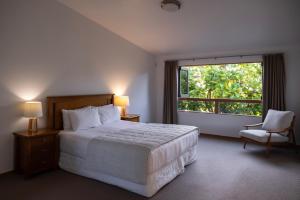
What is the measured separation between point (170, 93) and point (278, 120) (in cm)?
299

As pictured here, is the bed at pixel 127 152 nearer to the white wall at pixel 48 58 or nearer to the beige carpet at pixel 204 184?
the beige carpet at pixel 204 184

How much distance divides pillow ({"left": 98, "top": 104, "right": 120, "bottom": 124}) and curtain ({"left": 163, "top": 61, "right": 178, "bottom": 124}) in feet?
7.01

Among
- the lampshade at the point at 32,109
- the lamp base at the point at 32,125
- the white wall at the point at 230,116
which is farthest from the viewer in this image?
the white wall at the point at 230,116

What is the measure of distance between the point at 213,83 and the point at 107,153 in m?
4.53

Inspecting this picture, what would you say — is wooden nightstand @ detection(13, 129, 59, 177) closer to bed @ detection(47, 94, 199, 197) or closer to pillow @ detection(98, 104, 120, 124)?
bed @ detection(47, 94, 199, 197)

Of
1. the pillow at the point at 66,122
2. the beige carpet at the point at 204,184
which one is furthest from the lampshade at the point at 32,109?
the beige carpet at the point at 204,184

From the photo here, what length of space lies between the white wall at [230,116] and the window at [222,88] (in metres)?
0.23

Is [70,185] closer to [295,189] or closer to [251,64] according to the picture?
[295,189]

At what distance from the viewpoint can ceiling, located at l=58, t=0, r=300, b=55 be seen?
3907mm

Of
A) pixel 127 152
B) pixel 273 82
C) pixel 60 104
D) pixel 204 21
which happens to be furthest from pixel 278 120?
pixel 60 104

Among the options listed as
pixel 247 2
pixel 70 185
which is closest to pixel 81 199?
pixel 70 185

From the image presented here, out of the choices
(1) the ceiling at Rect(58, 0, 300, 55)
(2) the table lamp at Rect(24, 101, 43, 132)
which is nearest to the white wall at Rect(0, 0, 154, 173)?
(2) the table lamp at Rect(24, 101, 43, 132)

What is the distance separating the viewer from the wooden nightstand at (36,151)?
337 centimetres

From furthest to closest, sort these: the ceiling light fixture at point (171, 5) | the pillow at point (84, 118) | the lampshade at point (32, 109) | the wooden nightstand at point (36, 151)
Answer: the pillow at point (84, 118), the ceiling light fixture at point (171, 5), the lampshade at point (32, 109), the wooden nightstand at point (36, 151)
